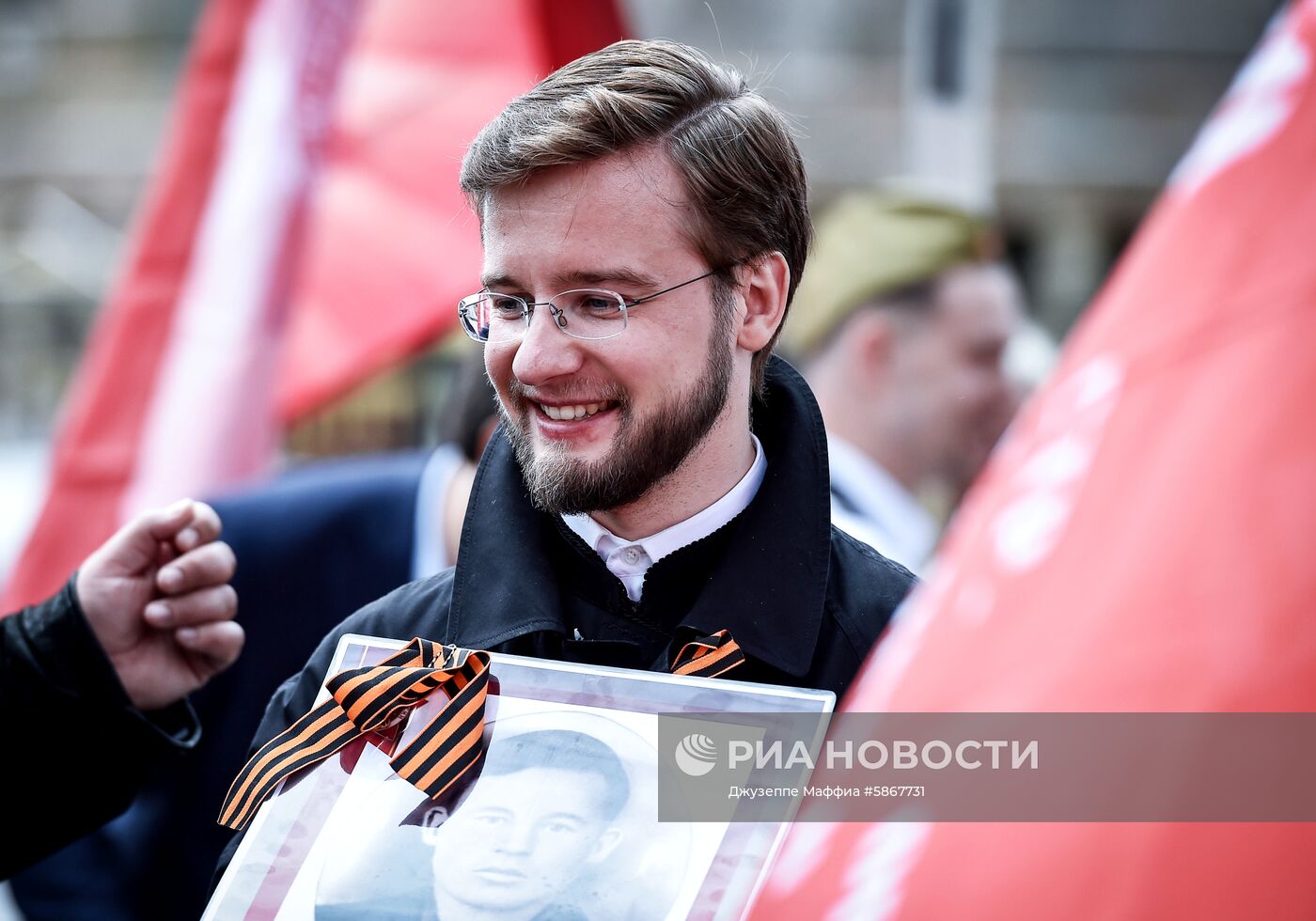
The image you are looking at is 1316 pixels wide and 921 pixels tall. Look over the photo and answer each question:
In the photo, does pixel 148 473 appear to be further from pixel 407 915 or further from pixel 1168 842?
pixel 1168 842

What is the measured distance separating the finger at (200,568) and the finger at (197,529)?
0.01 meters

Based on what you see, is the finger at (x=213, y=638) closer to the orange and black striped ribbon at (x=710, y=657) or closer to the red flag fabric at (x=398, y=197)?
the orange and black striped ribbon at (x=710, y=657)

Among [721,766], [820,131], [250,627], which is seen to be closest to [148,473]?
[250,627]

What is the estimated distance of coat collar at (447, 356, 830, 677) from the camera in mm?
1744

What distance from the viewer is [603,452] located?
1727mm

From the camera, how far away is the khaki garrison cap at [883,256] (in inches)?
158

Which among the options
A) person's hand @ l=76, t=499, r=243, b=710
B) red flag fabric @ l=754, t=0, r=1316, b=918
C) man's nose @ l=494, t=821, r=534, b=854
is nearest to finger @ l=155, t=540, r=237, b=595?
person's hand @ l=76, t=499, r=243, b=710

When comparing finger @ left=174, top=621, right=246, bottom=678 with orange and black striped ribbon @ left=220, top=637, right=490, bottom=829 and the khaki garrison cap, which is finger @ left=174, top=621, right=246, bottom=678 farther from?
the khaki garrison cap

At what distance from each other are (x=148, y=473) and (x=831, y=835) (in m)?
3.39

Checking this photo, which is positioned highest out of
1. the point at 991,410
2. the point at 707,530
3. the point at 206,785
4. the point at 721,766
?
the point at 991,410

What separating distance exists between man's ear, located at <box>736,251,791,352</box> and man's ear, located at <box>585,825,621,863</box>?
1.97ft

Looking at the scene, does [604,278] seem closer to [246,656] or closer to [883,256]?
[246,656]

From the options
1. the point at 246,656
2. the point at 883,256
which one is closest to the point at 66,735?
the point at 246,656

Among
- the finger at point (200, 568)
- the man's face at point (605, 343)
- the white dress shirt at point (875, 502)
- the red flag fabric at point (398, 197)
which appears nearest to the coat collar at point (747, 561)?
the man's face at point (605, 343)
